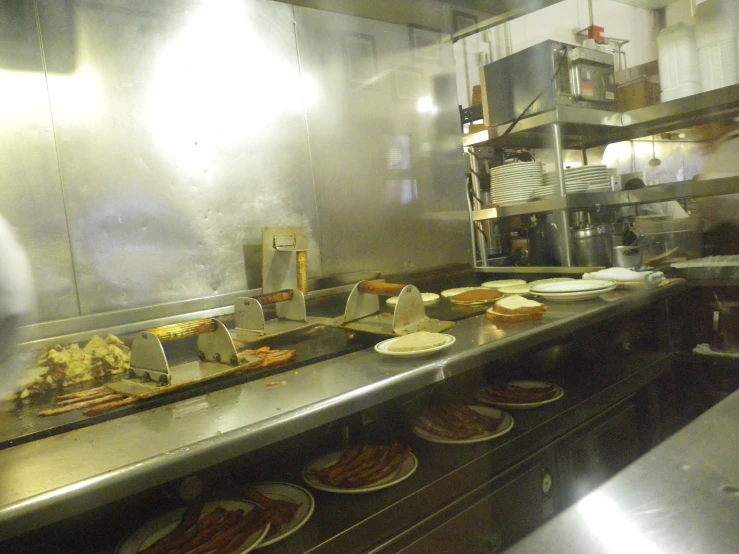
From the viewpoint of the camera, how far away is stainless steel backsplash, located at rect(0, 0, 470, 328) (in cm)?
170

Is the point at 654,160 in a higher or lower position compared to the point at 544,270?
higher

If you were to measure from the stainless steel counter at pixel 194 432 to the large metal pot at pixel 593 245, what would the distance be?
1.53 m

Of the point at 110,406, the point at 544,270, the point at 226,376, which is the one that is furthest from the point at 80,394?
the point at 544,270

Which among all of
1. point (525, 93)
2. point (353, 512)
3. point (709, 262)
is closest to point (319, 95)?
point (525, 93)

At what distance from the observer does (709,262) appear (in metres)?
2.51

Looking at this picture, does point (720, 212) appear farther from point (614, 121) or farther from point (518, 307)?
point (518, 307)

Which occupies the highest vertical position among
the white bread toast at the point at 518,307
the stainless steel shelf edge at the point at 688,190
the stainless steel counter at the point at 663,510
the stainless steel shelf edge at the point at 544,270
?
the stainless steel shelf edge at the point at 688,190

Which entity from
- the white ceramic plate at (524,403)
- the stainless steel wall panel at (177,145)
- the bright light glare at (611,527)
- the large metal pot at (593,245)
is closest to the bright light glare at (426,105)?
the stainless steel wall panel at (177,145)

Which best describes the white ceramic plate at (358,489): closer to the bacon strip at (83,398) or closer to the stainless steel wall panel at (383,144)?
the bacon strip at (83,398)

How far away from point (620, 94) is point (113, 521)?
3486mm

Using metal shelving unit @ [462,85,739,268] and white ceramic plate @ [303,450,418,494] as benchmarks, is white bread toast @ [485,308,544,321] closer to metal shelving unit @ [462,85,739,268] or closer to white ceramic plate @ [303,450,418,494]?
white ceramic plate @ [303,450,418,494]

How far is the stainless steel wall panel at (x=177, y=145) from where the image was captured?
177cm

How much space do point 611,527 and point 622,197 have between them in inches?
103

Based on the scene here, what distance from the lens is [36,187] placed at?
1668 mm
